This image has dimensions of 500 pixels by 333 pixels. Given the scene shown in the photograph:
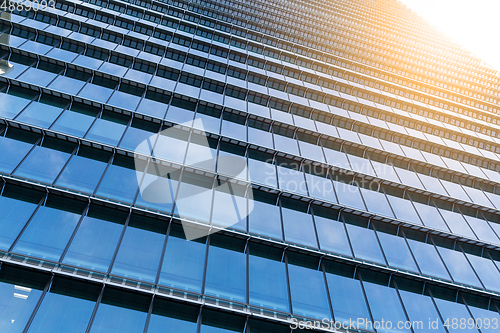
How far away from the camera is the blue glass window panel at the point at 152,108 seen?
20.9 m

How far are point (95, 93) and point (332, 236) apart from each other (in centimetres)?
1530

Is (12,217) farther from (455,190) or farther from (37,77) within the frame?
(455,190)

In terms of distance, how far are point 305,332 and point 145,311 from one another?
5.92 meters

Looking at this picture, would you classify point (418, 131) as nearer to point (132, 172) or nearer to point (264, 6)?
point (132, 172)

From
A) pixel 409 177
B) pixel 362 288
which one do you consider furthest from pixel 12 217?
pixel 409 177

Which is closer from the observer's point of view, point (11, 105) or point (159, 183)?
point (159, 183)

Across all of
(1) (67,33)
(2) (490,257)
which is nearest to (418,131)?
(2) (490,257)

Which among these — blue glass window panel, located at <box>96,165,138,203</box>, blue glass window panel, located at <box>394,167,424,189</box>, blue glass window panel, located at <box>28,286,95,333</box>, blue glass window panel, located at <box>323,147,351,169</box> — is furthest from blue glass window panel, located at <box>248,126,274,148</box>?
blue glass window panel, located at <box>28,286,95,333</box>

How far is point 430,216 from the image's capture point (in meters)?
20.4

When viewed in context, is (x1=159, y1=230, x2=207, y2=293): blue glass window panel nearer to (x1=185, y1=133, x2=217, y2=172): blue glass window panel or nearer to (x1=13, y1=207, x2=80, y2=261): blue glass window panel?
(x1=13, y1=207, x2=80, y2=261): blue glass window panel

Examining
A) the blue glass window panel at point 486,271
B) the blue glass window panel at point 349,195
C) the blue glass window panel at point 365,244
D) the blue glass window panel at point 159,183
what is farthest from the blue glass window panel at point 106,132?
the blue glass window panel at point 486,271

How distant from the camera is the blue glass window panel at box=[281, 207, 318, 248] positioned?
1655 cm

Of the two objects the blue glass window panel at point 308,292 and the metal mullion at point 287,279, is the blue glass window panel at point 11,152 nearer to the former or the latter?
the metal mullion at point 287,279

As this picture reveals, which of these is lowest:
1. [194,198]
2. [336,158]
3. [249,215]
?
[249,215]
